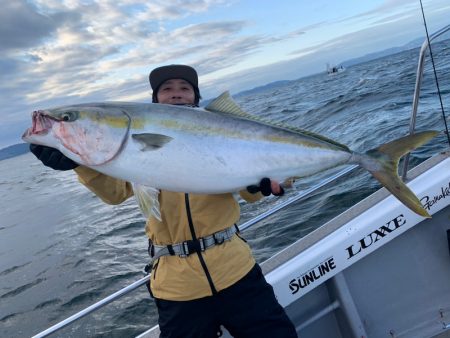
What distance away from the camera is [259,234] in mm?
9016

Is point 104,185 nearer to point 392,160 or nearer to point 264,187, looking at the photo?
point 264,187

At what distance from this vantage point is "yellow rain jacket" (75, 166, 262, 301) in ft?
9.21

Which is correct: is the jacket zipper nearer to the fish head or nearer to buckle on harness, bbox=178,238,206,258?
buckle on harness, bbox=178,238,206,258

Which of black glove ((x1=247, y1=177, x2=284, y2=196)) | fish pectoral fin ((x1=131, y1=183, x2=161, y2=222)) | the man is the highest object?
fish pectoral fin ((x1=131, y1=183, x2=161, y2=222))

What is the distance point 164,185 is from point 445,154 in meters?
3.42

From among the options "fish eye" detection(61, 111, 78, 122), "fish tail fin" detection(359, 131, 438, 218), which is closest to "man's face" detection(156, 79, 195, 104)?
"fish eye" detection(61, 111, 78, 122)

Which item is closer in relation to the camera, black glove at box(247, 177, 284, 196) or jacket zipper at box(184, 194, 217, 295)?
black glove at box(247, 177, 284, 196)

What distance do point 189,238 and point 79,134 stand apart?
3.41 ft

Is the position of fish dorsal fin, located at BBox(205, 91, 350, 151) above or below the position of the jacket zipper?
above

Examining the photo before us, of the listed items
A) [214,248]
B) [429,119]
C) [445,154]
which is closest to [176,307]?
[214,248]

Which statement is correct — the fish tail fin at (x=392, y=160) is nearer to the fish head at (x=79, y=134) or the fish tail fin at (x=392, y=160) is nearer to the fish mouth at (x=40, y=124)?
the fish head at (x=79, y=134)

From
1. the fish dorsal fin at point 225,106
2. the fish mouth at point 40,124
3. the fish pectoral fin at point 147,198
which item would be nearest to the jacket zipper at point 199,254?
the fish pectoral fin at point 147,198

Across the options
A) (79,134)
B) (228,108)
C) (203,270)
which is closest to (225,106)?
(228,108)

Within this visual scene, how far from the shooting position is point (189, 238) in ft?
9.47
